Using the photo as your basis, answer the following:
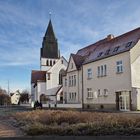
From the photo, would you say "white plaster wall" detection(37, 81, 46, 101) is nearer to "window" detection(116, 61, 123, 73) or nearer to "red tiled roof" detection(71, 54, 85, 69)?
"red tiled roof" detection(71, 54, 85, 69)

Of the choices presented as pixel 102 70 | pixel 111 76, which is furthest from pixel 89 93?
pixel 111 76

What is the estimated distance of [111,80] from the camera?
129 feet

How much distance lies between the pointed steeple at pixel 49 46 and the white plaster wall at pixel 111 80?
5057cm

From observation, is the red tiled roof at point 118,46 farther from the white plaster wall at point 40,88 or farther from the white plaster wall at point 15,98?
the white plaster wall at point 15,98

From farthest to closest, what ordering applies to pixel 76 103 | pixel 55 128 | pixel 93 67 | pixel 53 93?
pixel 53 93 < pixel 76 103 < pixel 93 67 < pixel 55 128

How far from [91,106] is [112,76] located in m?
8.02

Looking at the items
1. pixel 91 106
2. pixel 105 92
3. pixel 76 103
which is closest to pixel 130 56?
pixel 105 92

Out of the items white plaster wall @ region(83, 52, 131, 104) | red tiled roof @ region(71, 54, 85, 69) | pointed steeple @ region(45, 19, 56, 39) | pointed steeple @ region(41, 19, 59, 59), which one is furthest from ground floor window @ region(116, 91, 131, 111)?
pointed steeple @ region(45, 19, 56, 39)

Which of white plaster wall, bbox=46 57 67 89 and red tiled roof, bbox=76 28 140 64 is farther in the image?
white plaster wall, bbox=46 57 67 89

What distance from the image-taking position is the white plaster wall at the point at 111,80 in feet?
118

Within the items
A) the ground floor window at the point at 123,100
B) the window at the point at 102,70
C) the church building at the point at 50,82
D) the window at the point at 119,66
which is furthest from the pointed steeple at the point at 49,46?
the ground floor window at the point at 123,100

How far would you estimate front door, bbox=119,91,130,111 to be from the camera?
35.9 meters

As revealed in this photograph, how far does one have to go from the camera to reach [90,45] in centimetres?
5662

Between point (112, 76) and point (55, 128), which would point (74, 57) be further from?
point (55, 128)
